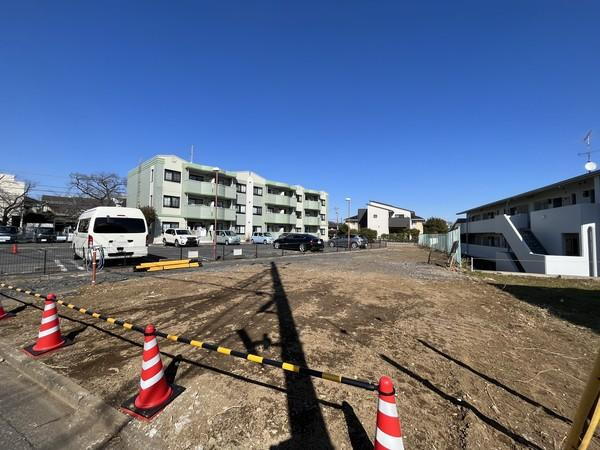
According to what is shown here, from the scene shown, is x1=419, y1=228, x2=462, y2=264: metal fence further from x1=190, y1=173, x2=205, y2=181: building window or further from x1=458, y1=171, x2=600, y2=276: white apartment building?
x1=190, y1=173, x2=205, y2=181: building window

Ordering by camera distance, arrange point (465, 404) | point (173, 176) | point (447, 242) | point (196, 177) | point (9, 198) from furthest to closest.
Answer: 1. point (9, 198)
2. point (196, 177)
3. point (173, 176)
4. point (447, 242)
5. point (465, 404)

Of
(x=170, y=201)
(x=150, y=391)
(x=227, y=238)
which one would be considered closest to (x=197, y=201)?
(x=170, y=201)

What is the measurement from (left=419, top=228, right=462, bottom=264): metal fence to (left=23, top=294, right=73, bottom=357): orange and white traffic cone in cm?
1860

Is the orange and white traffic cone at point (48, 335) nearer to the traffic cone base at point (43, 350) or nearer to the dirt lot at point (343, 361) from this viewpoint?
the traffic cone base at point (43, 350)

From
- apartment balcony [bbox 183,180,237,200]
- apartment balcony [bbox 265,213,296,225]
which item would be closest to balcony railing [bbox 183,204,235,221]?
apartment balcony [bbox 183,180,237,200]

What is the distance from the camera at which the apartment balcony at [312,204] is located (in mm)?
55406

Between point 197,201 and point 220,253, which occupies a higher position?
point 197,201

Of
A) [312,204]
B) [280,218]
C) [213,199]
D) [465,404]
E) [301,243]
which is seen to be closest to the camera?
[465,404]

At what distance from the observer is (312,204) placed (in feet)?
185

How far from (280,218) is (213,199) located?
1333cm

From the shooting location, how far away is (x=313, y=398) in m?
3.03

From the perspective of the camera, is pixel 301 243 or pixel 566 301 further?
pixel 301 243

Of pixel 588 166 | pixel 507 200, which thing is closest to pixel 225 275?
pixel 588 166

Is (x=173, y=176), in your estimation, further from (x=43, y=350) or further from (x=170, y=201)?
(x=43, y=350)
